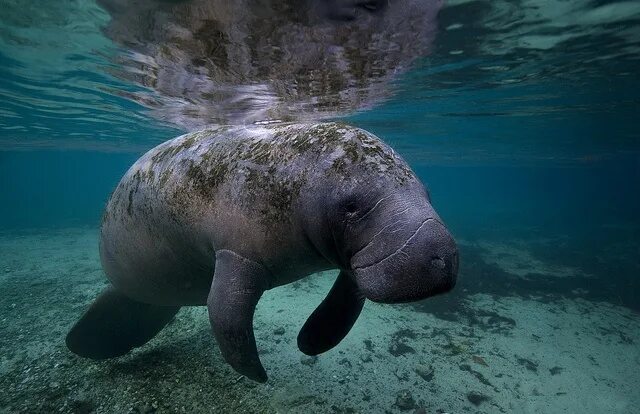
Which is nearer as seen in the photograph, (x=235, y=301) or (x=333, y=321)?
(x=235, y=301)

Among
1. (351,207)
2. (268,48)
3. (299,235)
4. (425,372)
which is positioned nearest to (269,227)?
(299,235)

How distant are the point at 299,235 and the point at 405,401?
330 centimetres

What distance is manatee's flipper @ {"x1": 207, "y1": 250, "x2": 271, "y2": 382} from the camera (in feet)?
8.96

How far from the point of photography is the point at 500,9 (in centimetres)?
566

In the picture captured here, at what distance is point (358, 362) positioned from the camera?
5.60 m

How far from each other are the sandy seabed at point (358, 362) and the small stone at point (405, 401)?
1cm

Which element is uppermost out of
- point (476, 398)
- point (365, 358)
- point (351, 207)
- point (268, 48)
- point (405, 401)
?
point (268, 48)

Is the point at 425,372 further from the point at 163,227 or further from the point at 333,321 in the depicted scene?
the point at 163,227

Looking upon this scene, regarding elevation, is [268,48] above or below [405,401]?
above

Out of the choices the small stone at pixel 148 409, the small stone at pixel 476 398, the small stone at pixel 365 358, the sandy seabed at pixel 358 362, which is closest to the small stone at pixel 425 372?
the sandy seabed at pixel 358 362

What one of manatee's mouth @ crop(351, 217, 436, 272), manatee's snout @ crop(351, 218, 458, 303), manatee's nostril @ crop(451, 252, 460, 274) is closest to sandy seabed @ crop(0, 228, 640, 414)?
manatee's mouth @ crop(351, 217, 436, 272)

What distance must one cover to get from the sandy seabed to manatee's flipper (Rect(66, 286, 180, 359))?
210 millimetres

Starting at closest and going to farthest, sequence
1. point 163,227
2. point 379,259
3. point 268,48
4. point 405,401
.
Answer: point 379,259, point 163,227, point 405,401, point 268,48

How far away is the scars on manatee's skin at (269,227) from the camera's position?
7.00ft
